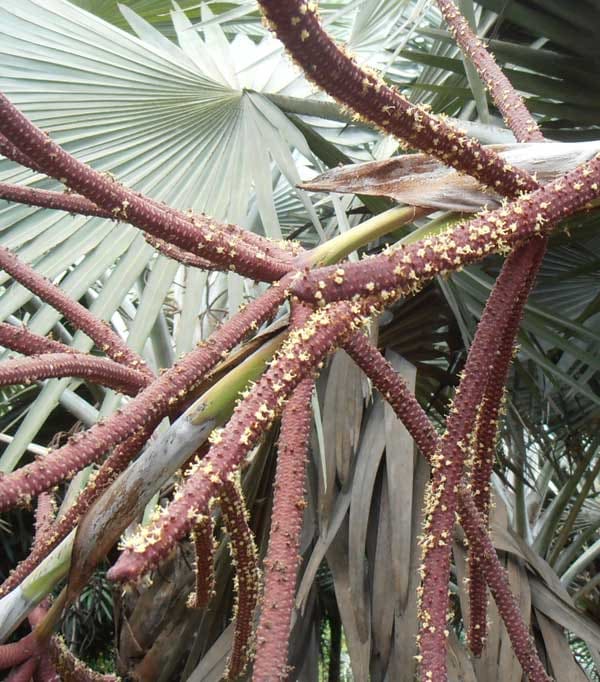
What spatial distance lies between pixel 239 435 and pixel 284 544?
81 mm

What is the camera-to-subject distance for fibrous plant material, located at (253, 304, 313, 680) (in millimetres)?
368

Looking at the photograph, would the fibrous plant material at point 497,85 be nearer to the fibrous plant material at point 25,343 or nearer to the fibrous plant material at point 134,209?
the fibrous plant material at point 134,209

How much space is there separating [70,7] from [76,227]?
40 cm

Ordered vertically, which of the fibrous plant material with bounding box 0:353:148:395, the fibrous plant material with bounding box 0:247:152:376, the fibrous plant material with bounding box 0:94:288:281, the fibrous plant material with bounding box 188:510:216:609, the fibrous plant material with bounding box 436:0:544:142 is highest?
the fibrous plant material with bounding box 436:0:544:142

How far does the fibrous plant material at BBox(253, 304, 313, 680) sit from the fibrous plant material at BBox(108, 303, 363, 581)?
6 centimetres

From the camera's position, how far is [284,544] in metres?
0.40

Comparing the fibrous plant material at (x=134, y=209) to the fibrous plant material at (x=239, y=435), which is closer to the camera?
the fibrous plant material at (x=239, y=435)

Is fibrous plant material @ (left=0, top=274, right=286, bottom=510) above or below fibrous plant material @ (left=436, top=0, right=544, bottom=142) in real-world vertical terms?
below

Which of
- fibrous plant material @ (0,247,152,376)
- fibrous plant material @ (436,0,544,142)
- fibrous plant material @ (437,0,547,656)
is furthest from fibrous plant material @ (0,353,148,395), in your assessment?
fibrous plant material @ (436,0,544,142)

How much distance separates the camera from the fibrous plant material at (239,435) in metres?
0.29

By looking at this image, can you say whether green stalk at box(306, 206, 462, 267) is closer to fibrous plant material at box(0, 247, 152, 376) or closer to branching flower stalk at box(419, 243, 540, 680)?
branching flower stalk at box(419, 243, 540, 680)

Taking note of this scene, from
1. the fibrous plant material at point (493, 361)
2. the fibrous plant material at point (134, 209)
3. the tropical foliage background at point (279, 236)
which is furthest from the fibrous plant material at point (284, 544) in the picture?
the tropical foliage background at point (279, 236)

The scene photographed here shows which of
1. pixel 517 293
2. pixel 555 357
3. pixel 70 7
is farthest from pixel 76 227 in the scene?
pixel 555 357

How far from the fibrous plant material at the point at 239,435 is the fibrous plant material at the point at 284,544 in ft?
0.19
